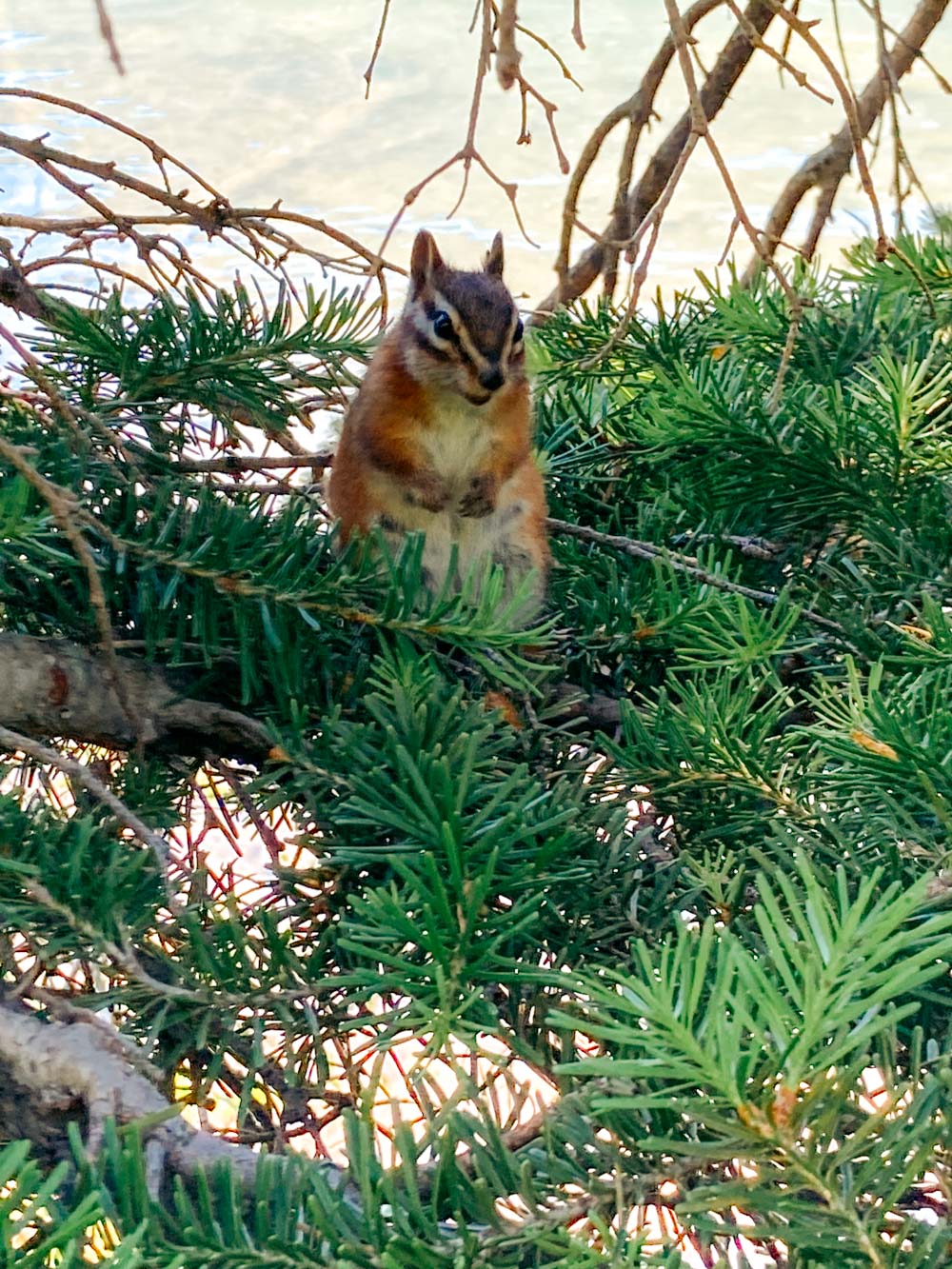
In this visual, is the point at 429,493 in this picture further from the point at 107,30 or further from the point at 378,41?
the point at 107,30

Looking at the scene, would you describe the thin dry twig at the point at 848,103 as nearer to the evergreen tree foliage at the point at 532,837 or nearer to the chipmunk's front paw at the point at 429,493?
the evergreen tree foliage at the point at 532,837

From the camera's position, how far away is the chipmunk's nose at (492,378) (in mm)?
1092

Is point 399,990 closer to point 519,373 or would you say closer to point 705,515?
point 705,515

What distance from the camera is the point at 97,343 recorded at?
0.71m

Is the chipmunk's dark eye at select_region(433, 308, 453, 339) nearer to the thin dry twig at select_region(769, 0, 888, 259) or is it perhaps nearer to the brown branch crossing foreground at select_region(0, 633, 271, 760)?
the thin dry twig at select_region(769, 0, 888, 259)

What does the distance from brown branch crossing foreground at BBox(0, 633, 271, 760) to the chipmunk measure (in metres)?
0.53

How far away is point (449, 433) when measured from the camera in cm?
119

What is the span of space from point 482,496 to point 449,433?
0.34 ft

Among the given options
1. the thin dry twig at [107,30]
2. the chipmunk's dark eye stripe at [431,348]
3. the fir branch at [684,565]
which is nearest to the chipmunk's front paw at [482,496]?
the chipmunk's dark eye stripe at [431,348]

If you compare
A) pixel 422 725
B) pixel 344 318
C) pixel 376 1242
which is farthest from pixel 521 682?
pixel 344 318

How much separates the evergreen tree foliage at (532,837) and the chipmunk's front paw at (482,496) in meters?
0.27

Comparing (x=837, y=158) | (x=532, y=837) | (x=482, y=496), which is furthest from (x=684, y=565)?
(x=837, y=158)

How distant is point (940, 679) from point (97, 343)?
0.48 metres

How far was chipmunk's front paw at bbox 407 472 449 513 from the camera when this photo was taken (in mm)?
1142
